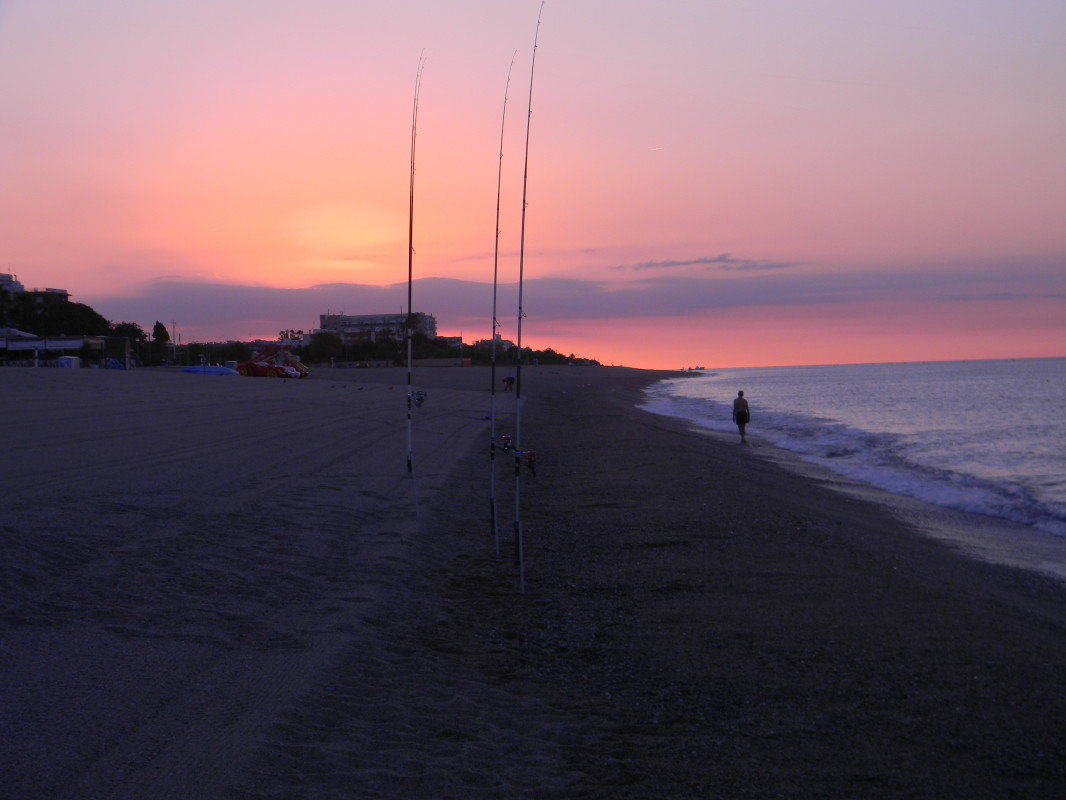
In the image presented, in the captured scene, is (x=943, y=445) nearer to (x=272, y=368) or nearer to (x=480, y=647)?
(x=480, y=647)

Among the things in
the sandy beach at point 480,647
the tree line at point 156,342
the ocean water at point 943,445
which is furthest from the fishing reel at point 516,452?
the tree line at point 156,342

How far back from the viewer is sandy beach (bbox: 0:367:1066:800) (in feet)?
11.8

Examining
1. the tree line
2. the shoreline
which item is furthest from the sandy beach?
the tree line

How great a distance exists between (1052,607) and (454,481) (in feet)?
23.6

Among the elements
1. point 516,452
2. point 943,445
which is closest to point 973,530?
point 516,452

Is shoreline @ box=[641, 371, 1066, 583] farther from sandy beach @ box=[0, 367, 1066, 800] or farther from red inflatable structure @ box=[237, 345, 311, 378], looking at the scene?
red inflatable structure @ box=[237, 345, 311, 378]

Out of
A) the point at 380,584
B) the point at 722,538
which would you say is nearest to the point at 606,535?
the point at 722,538

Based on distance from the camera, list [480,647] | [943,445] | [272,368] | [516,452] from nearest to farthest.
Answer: [480,647]
[516,452]
[943,445]
[272,368]

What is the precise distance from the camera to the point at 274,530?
7.40m

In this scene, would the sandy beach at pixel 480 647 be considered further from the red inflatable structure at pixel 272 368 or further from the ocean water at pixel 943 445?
the red inflatable structure at pixel 272 368

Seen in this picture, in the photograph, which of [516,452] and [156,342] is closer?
[516,452]

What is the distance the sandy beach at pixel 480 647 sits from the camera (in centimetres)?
358

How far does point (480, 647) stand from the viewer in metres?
5.30

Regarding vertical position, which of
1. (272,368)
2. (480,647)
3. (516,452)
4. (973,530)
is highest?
(272,368)
